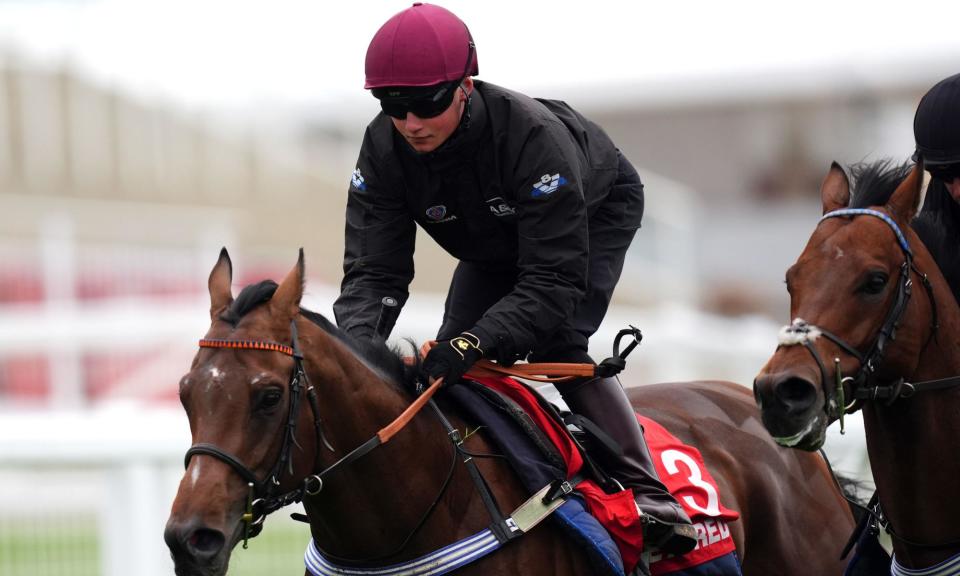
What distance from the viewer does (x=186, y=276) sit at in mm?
13656

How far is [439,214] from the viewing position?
502 cm

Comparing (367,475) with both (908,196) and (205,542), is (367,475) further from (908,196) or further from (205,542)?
(908,196)

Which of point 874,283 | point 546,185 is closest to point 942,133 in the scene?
point 874,283

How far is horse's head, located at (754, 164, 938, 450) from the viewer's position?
13.8ft

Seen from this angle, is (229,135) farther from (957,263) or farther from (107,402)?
(957,263)

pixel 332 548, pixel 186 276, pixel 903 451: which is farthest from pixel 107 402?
pixel 903 451

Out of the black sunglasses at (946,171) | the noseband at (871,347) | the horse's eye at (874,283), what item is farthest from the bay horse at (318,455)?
the black sunglasses at (946,171)

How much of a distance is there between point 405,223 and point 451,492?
→ 0.95 m

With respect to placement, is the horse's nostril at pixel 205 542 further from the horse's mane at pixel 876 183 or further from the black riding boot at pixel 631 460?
the horse's mane at pixel 876 183

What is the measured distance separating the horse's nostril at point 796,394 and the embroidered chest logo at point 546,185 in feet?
3.27

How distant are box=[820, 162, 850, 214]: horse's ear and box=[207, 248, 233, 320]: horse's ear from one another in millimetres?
1757

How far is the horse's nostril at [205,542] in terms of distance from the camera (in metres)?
3.94

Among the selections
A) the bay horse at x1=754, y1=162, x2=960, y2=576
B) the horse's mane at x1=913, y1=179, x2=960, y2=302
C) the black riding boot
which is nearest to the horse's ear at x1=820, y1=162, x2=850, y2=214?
the bay horse at x1=754, y1=162, x2=960, y2=576

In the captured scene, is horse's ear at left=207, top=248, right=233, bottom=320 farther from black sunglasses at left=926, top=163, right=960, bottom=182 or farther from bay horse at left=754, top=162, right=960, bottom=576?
black sunglasses at left=926, top=163, right=960, bottom=182
